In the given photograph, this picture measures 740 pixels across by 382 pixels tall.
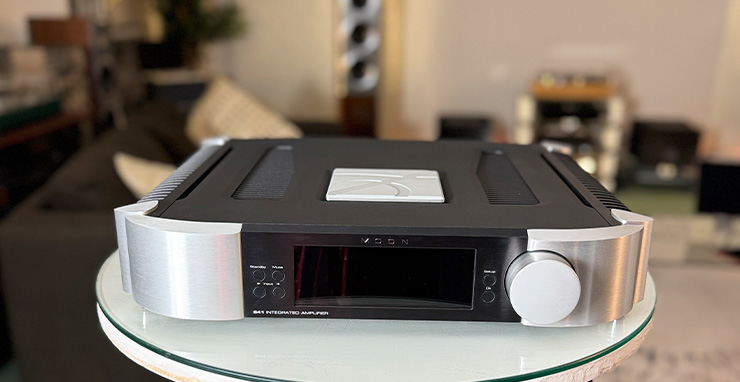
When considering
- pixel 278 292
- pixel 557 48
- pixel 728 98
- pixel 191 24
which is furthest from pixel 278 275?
pixel 728 98

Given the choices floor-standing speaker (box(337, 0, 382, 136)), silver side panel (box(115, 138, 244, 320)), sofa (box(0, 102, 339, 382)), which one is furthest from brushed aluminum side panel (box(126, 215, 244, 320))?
floor-standing speaker (box(337, 0, 382, 136))

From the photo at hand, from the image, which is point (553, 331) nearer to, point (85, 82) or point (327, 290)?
point (327, 290)

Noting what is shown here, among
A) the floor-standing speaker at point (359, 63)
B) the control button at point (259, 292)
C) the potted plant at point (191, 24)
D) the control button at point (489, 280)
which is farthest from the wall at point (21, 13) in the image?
the control button at point (489, 280)

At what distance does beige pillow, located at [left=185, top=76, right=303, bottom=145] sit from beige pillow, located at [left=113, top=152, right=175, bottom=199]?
2.52ft

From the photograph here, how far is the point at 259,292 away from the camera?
2.35ft

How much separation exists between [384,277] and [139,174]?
3.08 feet

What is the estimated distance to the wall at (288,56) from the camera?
4297 millimetres

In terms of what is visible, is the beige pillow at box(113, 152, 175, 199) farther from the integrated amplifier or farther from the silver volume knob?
the silver volume knob

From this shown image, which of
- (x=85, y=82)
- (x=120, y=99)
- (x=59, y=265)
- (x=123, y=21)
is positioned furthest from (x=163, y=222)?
(x=123, y=21)

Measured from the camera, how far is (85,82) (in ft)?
8.61

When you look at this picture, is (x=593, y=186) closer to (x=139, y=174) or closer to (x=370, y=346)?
(x=370, y=346)

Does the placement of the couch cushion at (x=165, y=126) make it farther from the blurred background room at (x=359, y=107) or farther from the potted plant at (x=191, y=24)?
the potted plant at (x=191, y=24)

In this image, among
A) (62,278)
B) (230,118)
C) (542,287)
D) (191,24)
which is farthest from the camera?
(191,24)

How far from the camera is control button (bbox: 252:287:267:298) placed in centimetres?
72
